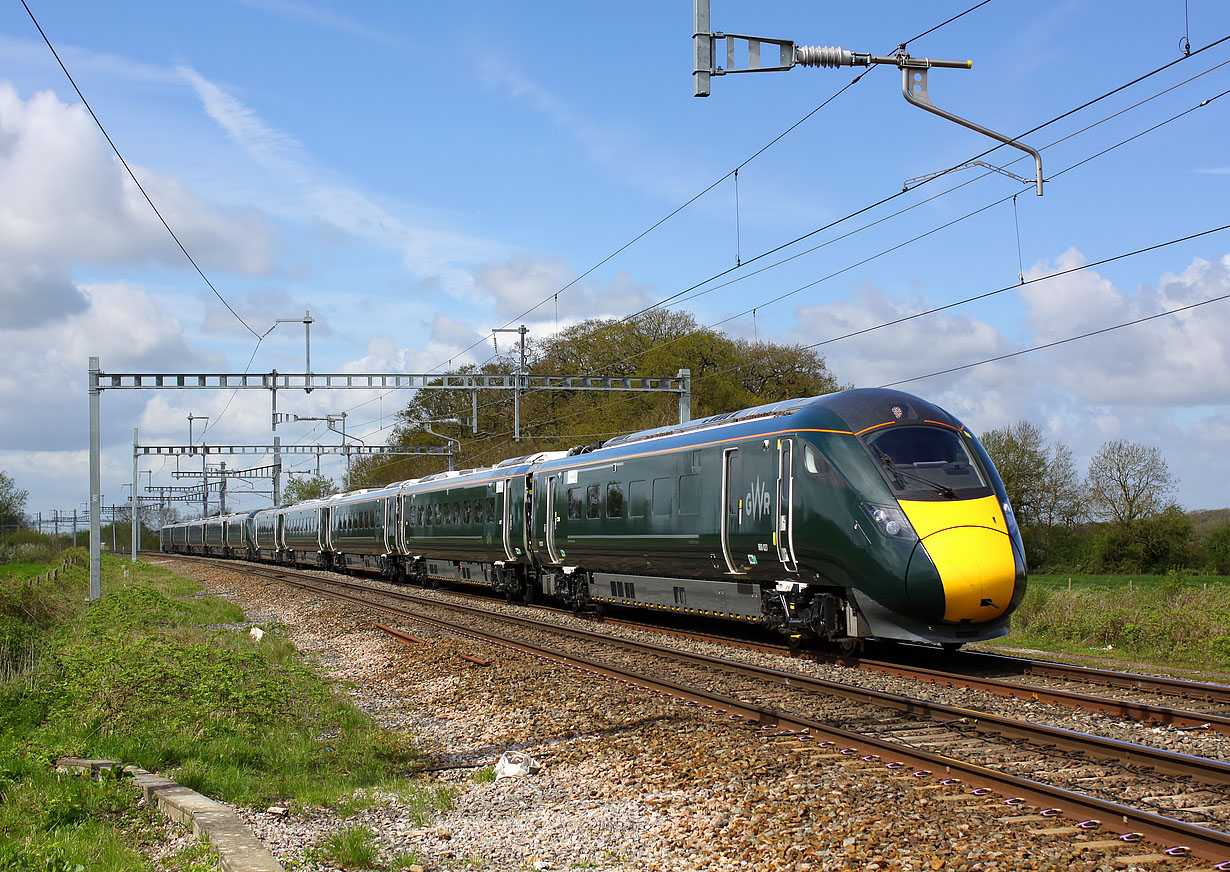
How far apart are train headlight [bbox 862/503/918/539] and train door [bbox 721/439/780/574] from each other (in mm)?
1941

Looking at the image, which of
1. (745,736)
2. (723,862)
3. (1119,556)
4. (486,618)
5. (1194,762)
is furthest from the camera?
(1119,556)

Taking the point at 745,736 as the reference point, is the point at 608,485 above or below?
above

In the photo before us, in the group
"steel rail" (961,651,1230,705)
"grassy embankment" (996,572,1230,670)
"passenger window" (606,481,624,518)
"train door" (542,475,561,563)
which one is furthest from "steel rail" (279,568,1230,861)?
"train door" (542,475,561,563)

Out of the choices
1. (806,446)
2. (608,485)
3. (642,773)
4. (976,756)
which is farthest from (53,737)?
(608,485)

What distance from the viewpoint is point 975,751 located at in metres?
8.41

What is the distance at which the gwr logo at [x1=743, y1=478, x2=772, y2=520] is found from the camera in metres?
14.4

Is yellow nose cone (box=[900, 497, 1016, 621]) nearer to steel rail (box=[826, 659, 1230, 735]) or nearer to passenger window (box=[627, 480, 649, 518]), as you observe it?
steel rail (box=[826, 659, 1230, 735])

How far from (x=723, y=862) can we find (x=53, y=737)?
260 inches

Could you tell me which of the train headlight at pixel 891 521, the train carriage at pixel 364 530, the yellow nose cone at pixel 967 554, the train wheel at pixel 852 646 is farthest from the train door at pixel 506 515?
the yellow nose cone at pixel 967 554

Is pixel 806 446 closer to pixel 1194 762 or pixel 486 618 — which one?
pixel 1194 762

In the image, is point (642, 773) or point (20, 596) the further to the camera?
point (20, 596)

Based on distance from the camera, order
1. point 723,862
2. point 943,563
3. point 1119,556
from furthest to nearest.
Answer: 1. point 1119,556
2. point 943,563
3. point 723,862

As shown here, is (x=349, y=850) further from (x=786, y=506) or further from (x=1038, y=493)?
(x=1038, y=493)

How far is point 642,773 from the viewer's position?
8.11 metres
